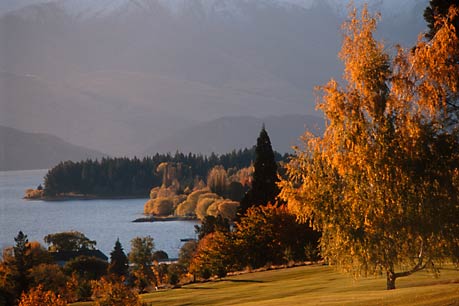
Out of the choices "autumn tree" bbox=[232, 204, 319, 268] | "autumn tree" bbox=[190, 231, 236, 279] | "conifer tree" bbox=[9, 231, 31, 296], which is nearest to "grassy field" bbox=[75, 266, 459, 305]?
"autumn tree" bbox=[190, 231, 236, 279]

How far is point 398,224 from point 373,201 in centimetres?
120

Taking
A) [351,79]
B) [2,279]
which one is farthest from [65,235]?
[351,79]

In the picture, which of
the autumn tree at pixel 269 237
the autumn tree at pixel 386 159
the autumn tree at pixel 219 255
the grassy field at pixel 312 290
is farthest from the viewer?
the autumn tree at pixel 269 237

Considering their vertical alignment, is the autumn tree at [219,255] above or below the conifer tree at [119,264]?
above

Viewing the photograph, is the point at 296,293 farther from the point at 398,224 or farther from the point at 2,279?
the point at 2,279

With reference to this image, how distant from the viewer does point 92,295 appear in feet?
149

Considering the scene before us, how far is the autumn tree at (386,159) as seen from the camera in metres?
24.6

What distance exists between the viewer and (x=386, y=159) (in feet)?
80.9

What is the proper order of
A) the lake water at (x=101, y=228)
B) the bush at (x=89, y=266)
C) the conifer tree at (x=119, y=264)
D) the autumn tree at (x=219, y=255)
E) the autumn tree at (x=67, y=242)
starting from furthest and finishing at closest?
the lake water at (x=101, y=228) → the autumn tree at (x=67, y=242) → the conifer tree at (x=119, y=264) → the bush at (x=89, y=266) → the autumn tree at (x=219, y=255)

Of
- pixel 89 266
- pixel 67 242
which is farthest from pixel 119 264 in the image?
pixel 67 242

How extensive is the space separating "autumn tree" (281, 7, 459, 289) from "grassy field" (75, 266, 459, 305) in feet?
5.95

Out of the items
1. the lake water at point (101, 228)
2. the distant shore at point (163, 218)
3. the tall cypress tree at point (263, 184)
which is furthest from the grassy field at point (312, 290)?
the distant shore at point (163, 218)

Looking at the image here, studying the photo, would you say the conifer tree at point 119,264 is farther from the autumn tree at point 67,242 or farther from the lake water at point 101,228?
the lake water at point 101,228

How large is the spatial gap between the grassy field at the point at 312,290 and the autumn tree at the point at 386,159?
71.4 inches
